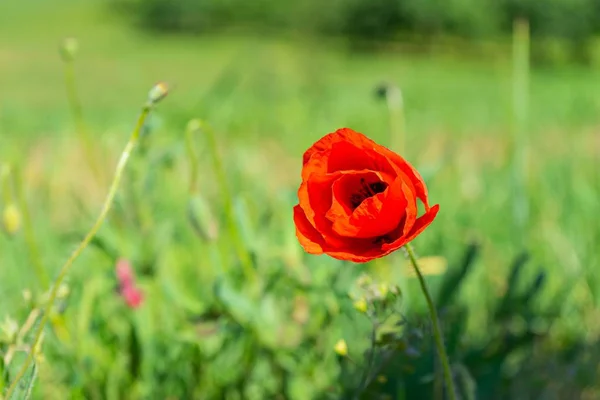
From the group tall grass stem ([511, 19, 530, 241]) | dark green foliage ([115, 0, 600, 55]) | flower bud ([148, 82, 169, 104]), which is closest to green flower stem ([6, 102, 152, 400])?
flower bud ([148, 82, 169, 104])

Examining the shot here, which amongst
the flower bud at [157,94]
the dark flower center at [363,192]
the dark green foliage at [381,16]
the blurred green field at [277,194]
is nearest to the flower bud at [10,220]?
the blurred green field at [277,194]

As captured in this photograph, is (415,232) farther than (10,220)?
No

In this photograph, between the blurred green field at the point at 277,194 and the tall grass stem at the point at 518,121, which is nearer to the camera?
the blurred green field at the point at 277,194

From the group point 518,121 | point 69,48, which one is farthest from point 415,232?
point 518,121

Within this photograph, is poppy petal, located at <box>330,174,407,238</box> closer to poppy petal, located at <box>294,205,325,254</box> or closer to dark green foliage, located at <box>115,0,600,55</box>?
poppy petal, located at <box>294,205,325,254</box>

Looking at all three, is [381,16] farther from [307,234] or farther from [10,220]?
[307,234]

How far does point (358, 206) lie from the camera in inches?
18.9

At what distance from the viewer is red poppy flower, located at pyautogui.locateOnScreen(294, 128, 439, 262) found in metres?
0.45

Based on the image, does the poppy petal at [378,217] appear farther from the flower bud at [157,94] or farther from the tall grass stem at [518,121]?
the tall grass stem at [518,121]

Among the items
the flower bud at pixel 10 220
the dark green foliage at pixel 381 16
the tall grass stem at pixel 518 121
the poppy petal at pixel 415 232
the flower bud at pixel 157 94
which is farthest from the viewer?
the dark green foliage at pixel 381 16

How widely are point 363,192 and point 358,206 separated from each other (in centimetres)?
5

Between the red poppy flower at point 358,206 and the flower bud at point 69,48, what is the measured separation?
0.49 metres

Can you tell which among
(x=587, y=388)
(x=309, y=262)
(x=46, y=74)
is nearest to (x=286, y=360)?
(x=309, y=262)

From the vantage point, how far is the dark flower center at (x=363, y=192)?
Result: 20.4 inches
